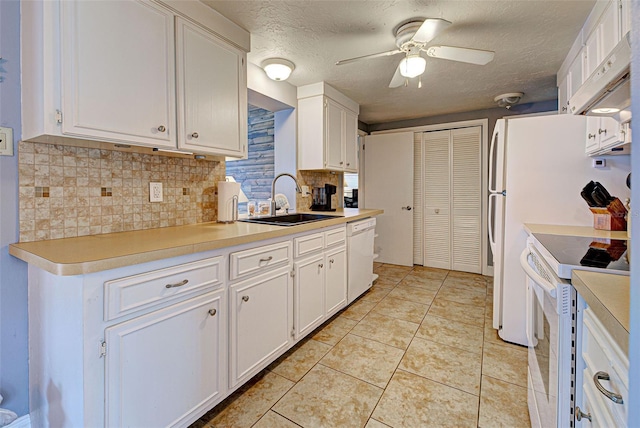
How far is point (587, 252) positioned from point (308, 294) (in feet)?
5.29

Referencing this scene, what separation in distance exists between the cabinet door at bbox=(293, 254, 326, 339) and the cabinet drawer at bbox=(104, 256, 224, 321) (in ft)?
2.35

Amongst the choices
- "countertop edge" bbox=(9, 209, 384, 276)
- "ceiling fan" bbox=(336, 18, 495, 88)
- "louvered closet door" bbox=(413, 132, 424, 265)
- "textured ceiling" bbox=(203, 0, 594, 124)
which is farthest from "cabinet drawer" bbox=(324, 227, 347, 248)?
"louvered closet door" bbox=(413, 132, 424, 265)

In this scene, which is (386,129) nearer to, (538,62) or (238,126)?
(538,62)

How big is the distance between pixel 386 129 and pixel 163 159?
3642 mm

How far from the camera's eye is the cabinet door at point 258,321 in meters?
1.58

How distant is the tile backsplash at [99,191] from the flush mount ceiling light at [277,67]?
100 cm

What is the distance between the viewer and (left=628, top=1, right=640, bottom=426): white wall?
1.26 ft

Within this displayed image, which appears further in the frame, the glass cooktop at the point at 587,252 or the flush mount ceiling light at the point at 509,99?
the flush mount ceiling light at the point at 509,99

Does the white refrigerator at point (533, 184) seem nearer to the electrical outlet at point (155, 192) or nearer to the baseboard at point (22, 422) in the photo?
the electrical outlet at point (155, 192)

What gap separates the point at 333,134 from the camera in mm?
3189

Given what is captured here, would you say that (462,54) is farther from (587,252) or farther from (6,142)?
(6,142)

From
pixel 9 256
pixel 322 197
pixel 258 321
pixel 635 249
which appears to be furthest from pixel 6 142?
pixel 322 197

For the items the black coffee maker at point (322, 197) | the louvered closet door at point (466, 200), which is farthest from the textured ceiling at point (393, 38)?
the black coffee maker at point (322, 197)

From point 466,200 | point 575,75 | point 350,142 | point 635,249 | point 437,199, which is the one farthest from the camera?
point 437,199
